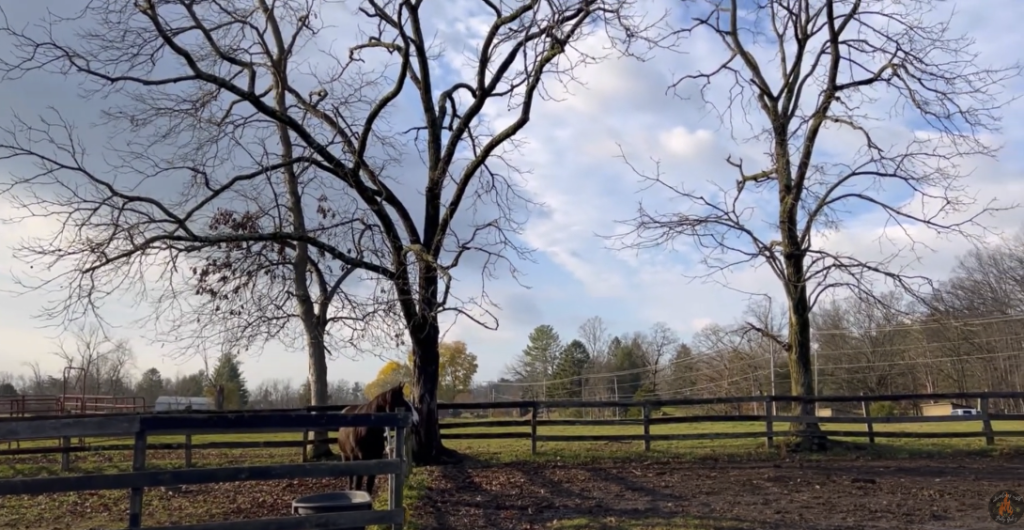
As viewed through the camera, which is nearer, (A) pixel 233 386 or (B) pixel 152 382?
(A) pixel 233 386

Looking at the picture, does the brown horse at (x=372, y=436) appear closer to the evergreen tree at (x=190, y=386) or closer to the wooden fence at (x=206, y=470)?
the wooden fence at (x=206, y=470)

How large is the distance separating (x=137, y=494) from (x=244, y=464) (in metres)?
9.41

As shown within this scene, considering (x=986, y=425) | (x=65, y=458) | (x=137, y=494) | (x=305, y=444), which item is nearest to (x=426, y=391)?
(x=305, y=444)

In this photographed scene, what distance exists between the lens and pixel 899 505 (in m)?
9.17

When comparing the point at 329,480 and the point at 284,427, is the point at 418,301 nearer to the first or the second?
the point at 329,480

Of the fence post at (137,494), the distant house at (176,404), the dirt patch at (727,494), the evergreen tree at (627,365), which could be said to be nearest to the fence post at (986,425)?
the dirt patch at (727,494)

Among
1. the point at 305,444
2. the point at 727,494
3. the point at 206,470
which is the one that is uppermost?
the point at 206,470

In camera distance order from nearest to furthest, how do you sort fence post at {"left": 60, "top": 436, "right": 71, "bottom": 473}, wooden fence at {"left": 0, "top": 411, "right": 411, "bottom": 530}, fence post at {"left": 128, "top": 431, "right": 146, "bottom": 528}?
1. wooden fence at {"left": 0, "top": 411, "right": 411, "bottom": 530}
2. fence post at {"left": 128, "top": 431, "right": 146, "bottom": 528}
3. fence post at {"left": 60, "top": 436, "right": 71, "bottom": 473}

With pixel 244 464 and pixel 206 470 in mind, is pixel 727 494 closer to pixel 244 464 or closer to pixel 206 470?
pixel 206 470

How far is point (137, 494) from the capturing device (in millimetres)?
5637

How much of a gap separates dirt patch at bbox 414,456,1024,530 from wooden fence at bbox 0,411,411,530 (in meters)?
1.67

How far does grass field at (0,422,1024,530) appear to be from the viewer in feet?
31.0

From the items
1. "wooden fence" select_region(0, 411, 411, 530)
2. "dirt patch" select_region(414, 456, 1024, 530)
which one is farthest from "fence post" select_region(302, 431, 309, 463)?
"wooden fence" select_region(0, 411, 411, 530)

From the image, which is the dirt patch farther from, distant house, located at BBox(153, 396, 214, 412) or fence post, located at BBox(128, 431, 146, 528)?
distant house, located at BBox(153, 396, 214, 412)
